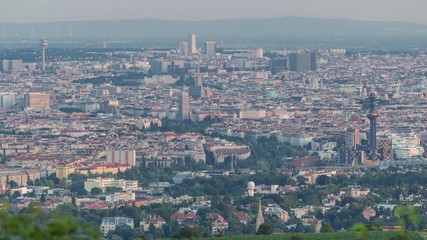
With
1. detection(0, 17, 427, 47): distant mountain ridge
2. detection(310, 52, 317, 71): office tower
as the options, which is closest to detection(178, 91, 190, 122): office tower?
detection(310, 52, 317, 71): office tower

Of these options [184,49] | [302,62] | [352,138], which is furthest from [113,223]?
[184,49]

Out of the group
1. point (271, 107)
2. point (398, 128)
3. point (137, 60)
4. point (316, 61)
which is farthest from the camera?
point (137, 60)

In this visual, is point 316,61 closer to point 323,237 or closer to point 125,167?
point 125,167

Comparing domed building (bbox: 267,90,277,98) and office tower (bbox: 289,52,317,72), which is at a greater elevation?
office tower (bbox: 289,52,317,72)

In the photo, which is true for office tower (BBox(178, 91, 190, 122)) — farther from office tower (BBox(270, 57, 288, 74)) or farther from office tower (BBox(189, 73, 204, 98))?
office tower (BBox(270, 57, 288, 74))

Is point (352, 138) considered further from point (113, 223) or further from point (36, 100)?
point (36, 100)

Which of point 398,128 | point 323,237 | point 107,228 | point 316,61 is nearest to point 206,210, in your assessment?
point 107,228

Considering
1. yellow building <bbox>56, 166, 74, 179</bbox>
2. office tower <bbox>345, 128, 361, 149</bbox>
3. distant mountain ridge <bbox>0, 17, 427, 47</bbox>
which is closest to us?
yellow building <bbox>56, 166, 74, 179</bbox>
